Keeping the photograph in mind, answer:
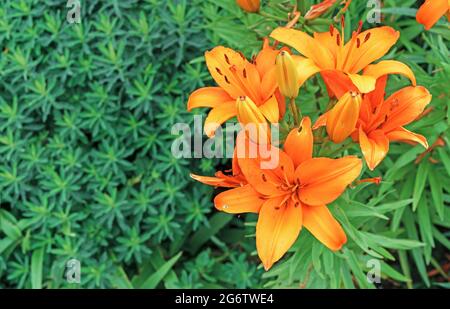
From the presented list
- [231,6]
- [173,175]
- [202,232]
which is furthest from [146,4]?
[202,232]

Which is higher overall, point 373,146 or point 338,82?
point 338,82

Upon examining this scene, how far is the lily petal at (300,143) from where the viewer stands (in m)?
0.98

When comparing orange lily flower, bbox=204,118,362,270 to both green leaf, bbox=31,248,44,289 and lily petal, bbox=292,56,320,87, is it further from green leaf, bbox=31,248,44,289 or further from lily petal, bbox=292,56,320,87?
green leaf, bbox=31,248,44,289

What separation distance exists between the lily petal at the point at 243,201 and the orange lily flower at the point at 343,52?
0.75 feet

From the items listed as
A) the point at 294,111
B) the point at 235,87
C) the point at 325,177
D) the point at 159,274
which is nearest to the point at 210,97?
the point at 235,87

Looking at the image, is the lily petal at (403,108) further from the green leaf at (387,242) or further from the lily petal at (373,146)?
the green leaf at (387,242)

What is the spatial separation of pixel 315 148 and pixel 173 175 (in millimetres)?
827

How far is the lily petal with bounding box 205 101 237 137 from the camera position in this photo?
1.04 metres

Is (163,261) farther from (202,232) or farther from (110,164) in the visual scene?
(110,164)

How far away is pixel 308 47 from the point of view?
3.45 ft

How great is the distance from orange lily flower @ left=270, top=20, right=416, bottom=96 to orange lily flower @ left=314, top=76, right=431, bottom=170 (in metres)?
0.03

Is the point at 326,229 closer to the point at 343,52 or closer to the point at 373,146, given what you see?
the point at 373,146

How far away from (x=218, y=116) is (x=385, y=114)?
285 millimetres
